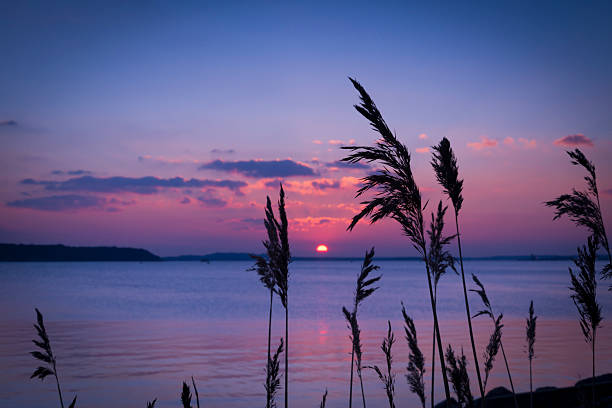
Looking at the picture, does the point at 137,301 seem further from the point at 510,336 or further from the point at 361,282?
the point at 361,282

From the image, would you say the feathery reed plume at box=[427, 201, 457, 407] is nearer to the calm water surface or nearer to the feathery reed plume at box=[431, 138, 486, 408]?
the feathery reed plume at box=[431, 138, 486, 408]

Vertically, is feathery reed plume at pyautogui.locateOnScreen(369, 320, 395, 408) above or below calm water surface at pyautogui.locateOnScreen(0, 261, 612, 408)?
above

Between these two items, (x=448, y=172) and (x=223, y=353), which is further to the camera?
(x=223, y=353)

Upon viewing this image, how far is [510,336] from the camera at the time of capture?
28.7 metres

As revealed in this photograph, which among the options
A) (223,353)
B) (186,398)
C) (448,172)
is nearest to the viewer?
(186,398)

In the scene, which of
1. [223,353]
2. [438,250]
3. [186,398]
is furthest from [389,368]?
[223,353]

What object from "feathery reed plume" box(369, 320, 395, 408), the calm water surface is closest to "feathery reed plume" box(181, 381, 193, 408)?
"feathery reed plume" box(369, 320, 395, 408)

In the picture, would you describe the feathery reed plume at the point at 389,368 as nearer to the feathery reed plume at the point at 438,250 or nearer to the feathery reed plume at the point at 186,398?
the feathery reed plume at the point at 438,250

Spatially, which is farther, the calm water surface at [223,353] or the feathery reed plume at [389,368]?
the calm water surface at [223,353]

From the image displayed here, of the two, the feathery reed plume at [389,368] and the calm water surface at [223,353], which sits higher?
the feathery reed plume at [389,368]

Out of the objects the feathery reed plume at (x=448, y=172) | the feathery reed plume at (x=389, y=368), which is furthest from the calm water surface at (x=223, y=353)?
the feathery reed plume at (x=448, y=172)

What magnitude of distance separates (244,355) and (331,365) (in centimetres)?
515

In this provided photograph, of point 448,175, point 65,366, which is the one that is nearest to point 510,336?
point 65,366

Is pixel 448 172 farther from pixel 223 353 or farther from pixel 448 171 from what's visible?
pixel 223 353
